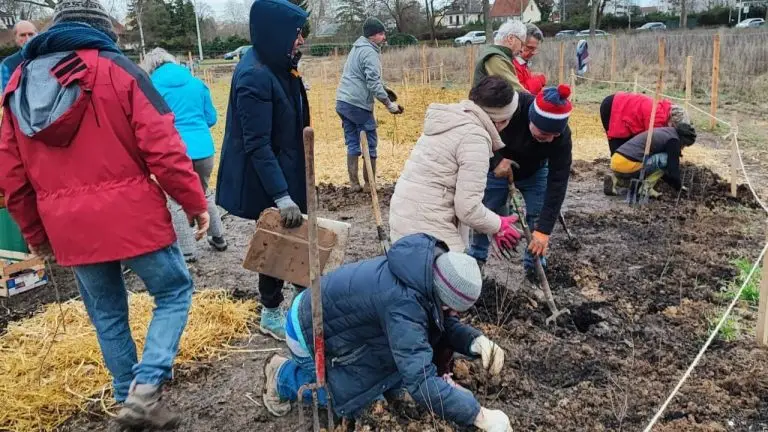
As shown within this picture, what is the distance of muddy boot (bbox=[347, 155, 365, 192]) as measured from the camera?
710 cm

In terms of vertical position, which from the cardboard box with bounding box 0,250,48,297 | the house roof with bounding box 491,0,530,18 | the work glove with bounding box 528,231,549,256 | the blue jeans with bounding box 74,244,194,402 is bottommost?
the cardboard box with bounding box 0,250,48,297

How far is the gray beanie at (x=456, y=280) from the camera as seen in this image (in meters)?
2.22

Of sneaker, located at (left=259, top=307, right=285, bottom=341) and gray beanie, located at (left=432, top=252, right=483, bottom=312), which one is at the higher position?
gray beanie, located at (left=432, top=252, right=483, bottom=312)

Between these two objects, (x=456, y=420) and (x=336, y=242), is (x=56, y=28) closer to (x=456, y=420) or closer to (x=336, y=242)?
(x=336, y=242)

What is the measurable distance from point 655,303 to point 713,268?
892 mm

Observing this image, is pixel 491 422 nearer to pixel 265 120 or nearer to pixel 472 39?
pixel 265 120

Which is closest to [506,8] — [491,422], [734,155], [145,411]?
[734,155]

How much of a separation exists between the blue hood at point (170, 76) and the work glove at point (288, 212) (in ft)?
6.59

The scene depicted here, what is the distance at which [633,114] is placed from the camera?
22.6 ft

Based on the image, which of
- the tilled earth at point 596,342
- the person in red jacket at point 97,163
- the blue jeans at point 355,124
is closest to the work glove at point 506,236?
the tilled earth at point 596,342

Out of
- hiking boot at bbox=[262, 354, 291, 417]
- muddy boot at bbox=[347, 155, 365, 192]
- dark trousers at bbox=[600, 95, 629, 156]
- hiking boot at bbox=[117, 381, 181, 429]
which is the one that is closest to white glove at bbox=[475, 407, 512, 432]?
hiking boot at bbox=[262, 354, 291, 417]

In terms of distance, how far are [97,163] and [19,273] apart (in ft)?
9.62

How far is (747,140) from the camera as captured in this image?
9.82 metres

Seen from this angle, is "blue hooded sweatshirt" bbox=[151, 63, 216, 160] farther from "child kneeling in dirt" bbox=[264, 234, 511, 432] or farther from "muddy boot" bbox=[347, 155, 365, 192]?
"muddy boot" bbox=[347, 155, 365, 192]
